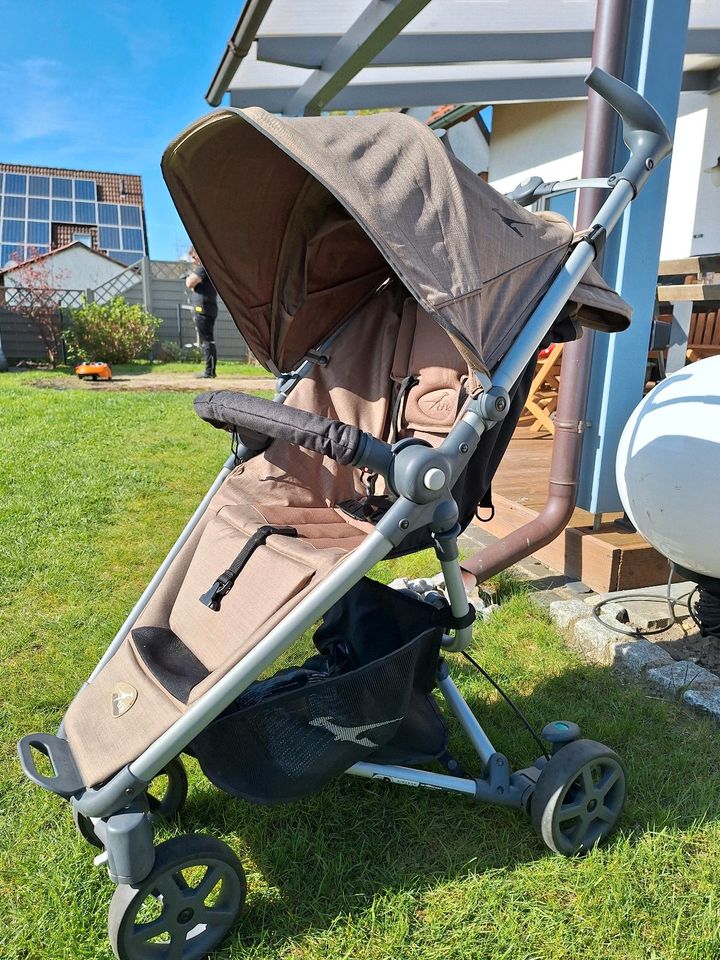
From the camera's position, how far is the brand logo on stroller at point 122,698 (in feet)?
5.70

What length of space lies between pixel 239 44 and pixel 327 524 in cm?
347

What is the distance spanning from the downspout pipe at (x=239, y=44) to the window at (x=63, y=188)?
2968 cm

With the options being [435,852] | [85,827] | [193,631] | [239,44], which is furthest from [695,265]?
[85,827]

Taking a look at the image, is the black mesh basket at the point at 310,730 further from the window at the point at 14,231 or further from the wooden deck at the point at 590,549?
the window at the point at 14,231

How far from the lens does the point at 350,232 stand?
247cm

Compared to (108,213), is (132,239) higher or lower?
lower

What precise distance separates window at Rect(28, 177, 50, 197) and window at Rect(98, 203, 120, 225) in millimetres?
2417

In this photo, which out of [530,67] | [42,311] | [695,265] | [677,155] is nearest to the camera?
[695,265]

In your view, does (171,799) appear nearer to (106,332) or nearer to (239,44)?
(239,44)

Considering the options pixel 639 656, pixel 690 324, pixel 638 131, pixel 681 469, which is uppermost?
pixel 638 131

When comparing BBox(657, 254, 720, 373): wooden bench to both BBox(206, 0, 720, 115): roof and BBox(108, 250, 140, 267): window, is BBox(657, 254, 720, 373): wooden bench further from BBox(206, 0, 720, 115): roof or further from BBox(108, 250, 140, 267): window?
BBox(108, 250, 140, 267): window

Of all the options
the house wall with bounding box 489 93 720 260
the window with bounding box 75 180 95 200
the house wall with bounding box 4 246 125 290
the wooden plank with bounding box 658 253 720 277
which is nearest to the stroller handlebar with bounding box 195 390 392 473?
the wooden plank with bounding box 658 253 720 277

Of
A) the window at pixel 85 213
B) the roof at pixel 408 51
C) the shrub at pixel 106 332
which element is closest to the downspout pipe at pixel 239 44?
the roof at pixel 408 51

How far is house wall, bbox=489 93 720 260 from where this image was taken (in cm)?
731
